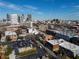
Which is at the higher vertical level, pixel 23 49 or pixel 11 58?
pixel 11 58

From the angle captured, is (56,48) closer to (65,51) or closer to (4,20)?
(65,51)

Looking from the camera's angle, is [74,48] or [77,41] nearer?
[74,48]

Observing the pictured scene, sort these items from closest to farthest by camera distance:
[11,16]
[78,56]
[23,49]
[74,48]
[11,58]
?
[11,58], [78,56], [74,48], [23,49], [11,16]

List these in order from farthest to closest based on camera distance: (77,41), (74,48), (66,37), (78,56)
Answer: (66,37)
(77,41)
(74,48)
(78,56)

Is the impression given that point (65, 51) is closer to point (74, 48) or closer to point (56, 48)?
point (74, 48)

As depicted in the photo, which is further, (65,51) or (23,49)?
(23,49)

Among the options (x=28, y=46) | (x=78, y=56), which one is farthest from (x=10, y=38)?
(x=78, y=56)

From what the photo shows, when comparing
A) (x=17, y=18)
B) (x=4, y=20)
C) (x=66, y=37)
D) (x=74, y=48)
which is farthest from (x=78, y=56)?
(x=4, y=20)

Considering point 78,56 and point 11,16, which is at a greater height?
point 11,16

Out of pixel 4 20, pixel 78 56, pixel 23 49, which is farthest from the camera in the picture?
pixel 4 20
